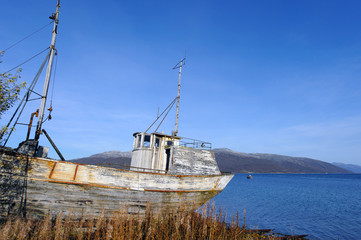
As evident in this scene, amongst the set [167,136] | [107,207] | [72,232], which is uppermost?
[167,136]

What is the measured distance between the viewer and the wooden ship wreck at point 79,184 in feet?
27.9

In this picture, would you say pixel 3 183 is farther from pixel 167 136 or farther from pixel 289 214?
pixel 289 214

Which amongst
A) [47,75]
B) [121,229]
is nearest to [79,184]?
[121,229]

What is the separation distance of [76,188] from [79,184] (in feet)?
0.73

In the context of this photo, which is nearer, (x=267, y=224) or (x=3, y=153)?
(x=3, y=153)

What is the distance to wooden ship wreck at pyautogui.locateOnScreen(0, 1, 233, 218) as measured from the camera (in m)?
8.51

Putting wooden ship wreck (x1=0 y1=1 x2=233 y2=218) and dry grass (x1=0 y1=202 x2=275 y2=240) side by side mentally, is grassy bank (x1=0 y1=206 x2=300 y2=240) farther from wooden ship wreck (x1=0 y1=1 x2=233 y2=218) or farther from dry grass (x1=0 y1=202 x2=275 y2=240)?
wooden ship wreck (x1=0 y1=1 x2=233 y2=218)

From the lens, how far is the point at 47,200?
9016 millimetres

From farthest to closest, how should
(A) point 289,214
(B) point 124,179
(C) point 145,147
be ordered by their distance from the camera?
(A) point 289,214 < (C) point 145,147 < (B) point 124,179

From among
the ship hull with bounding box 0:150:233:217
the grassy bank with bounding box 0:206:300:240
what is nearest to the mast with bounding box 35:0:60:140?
the ship hull with bounding box 0:150:233:217

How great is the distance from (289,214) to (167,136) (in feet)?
59.2

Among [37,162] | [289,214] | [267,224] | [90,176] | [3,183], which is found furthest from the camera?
[289,214]

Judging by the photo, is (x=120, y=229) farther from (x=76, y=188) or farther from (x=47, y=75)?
(x=47, y=75)

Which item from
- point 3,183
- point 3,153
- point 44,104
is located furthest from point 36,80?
point 3,183
